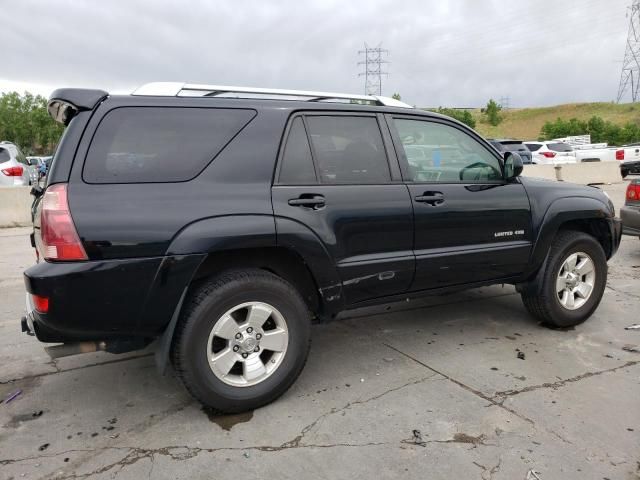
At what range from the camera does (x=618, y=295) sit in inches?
219

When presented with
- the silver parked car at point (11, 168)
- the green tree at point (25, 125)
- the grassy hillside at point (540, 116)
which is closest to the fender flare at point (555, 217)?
the silver parked car at point (11, 168)

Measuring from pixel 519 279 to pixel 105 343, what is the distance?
10.5 feet

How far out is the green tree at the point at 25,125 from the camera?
2231 inches

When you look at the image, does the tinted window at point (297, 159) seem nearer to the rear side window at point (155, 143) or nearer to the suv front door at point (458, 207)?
the rear side window at point (155, 143)

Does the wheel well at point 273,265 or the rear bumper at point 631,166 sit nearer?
the wheel well at point 273,265

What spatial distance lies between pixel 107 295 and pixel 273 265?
995 millimetres

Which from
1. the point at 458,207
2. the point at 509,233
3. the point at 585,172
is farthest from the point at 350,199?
the point at 585,172

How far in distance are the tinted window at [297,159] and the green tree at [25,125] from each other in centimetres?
5991

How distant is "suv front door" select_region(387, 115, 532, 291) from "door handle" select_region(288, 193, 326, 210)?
29.2 inches

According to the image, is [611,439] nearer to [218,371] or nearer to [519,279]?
[519,279]

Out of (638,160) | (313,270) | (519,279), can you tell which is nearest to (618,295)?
(519,279)

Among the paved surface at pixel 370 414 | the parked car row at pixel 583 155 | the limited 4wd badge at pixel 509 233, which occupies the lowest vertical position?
the paved surface at pixel 370 414

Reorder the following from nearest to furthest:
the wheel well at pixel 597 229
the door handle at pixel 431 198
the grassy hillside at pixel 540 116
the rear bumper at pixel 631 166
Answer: the door handle at pixel 431 198
the wheel well at pixel 597 229
the rear bumper at pixel 631 166
the grassy hillside at pixel 540 116

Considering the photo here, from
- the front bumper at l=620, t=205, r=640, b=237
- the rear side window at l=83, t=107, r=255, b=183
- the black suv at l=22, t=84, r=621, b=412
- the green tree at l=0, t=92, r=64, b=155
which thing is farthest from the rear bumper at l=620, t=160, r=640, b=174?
the green tree at l=0, t=92, r=64, b=155
